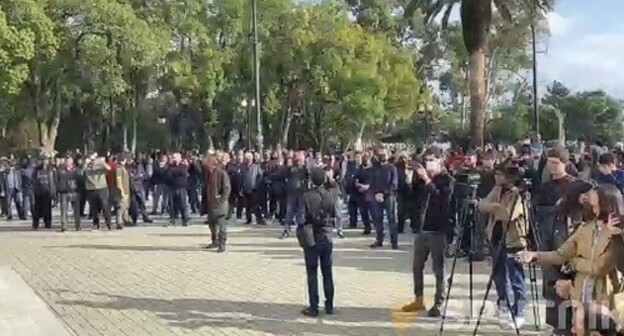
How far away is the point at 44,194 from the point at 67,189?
1.70m

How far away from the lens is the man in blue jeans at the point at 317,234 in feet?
34.5

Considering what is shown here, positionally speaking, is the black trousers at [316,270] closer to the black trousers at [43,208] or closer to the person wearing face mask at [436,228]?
the person wearing face mask at [436,228]

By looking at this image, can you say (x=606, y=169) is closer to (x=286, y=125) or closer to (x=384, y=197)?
(x=384, y=197)

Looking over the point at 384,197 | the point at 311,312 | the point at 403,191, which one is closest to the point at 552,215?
the point at 311,312

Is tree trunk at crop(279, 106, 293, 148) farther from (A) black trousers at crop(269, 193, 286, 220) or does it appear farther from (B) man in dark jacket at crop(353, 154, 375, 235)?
(B) man in dark jacket at crop(353, 154, 375, 235)

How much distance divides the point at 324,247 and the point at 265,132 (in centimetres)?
4306

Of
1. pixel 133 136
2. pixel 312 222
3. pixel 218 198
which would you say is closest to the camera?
pixel 312 222

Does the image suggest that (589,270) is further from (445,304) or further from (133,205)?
(133,205)

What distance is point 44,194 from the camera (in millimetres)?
23000

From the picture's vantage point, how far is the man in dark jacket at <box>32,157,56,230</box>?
75.0 ft

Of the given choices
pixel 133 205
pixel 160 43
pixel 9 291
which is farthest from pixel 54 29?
pixel 9 291

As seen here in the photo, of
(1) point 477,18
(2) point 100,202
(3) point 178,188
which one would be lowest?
(2) point 100,202

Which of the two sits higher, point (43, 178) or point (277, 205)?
point (43, 178)

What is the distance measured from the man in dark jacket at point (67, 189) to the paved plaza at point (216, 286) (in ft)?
6.54
